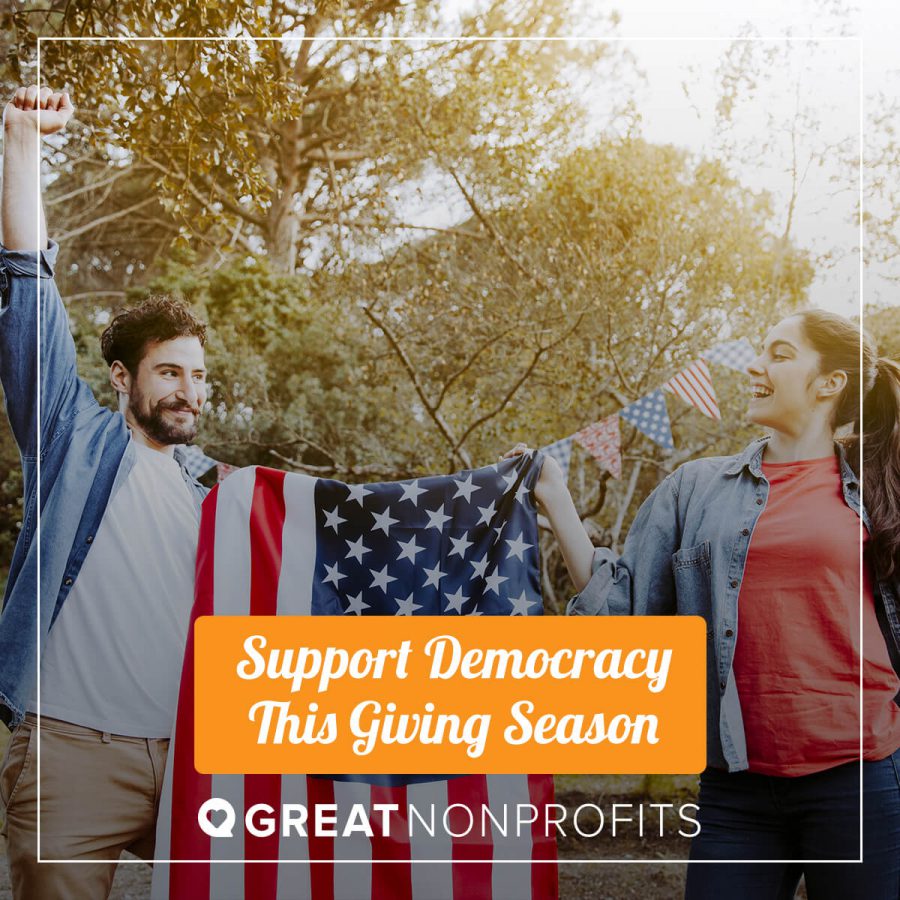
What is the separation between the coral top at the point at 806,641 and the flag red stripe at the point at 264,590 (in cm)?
127

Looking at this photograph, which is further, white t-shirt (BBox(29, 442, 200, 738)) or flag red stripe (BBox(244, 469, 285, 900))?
flag red stripe (BBox(244, 469, 285, 900))

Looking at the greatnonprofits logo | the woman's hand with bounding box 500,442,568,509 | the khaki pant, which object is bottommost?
the greatnonprofits logo

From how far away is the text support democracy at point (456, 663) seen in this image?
2.54m

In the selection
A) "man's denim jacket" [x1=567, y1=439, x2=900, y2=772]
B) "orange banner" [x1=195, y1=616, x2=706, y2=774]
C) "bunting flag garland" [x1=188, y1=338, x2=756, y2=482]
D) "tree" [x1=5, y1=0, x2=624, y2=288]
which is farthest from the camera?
"tree" [x1=5, y1=0, x2=624, y2=288]

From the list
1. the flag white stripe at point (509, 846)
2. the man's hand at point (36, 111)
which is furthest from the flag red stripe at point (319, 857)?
the man's hand at point (36, 111)

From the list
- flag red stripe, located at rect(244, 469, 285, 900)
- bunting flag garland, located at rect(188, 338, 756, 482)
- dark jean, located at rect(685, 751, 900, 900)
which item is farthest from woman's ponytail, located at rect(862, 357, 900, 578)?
flag red stripe, located at rect(244, 469, 285, 900)

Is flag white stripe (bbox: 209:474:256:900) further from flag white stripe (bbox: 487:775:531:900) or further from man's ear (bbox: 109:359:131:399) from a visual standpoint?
flag white stripe (bbox: 487:775:531:900)

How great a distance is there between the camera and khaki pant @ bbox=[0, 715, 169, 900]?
204 cm

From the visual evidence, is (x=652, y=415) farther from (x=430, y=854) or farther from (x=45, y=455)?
(x=45, y=455)

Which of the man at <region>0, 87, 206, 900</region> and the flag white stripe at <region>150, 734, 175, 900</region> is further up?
the man at <region>0, 87, 206, 900</region>

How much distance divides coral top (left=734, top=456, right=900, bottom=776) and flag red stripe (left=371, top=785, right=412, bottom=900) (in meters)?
1.03

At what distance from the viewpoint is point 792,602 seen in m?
1.98

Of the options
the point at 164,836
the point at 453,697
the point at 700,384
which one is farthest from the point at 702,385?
the point at 164,836

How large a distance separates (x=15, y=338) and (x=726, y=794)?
2008 mm
